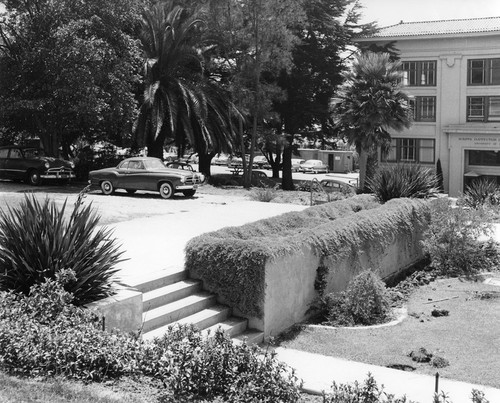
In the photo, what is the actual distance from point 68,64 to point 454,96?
31394 millimetres

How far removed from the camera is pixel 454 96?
47094 mm

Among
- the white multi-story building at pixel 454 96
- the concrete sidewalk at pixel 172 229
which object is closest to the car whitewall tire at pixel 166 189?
the concrete sidewalk at pixel 172 229

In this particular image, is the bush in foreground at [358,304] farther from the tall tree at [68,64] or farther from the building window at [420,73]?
the building window at [420,73]

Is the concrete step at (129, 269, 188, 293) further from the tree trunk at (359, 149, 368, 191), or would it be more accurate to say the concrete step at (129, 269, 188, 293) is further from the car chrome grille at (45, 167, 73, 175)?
the tree trunk at (359, 149, 368, 191)

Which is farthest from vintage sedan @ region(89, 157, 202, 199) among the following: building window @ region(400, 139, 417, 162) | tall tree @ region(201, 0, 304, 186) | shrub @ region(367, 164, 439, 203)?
building window @ region(400, 139, 417, 162)

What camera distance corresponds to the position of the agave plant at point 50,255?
7.66 meters

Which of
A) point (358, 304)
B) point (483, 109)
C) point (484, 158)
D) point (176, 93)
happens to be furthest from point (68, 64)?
point (484, 158)

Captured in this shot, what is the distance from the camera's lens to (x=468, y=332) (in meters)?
10.7

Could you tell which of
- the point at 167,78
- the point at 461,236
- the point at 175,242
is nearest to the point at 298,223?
the point at 175,242

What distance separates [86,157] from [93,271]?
84.5ft

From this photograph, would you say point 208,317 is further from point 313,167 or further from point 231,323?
point 313,167

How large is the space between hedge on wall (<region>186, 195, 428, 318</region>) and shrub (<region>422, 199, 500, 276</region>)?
1.43m

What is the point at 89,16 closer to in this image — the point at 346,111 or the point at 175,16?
the point at 175,16

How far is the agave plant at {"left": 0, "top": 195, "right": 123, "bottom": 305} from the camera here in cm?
766
